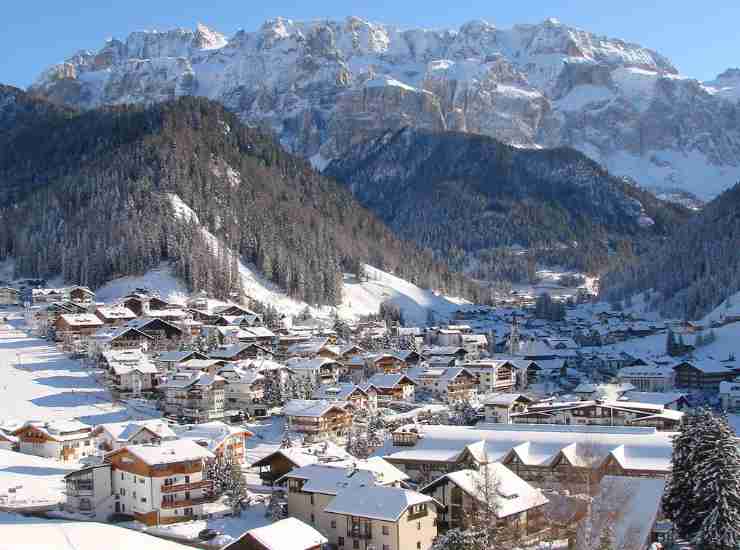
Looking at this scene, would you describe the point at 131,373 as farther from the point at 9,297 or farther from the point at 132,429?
the point at 9,297

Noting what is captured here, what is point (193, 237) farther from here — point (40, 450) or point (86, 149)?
point (40, 450)

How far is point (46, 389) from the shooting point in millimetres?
67375

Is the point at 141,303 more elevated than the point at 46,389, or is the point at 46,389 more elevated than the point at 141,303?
the point at 141,303

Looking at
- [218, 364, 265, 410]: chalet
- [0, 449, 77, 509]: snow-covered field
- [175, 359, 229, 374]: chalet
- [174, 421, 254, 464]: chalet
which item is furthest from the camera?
[175, 359, 229, 374]: chalet

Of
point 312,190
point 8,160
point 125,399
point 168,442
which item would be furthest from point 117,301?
point 8,160

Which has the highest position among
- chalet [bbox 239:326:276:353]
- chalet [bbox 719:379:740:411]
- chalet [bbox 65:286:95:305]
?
chalet [bbox 65:286:95:305]

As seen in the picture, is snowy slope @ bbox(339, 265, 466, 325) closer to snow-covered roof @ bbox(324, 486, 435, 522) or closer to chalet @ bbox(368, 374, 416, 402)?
chalet @ bbox(368, 374, 416, 402)

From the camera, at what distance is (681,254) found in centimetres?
15738

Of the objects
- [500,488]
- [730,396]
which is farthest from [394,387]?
[500,488]

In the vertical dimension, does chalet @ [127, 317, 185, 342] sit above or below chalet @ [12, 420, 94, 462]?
above

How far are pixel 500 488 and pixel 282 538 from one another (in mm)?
9746

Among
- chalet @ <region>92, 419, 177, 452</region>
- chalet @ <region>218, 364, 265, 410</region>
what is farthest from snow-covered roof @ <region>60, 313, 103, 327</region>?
chalet @ <region>92, 419, 177, 452</region>

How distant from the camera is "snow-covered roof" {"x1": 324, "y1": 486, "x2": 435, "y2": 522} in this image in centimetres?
3716

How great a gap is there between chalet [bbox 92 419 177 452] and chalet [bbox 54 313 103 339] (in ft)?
108
